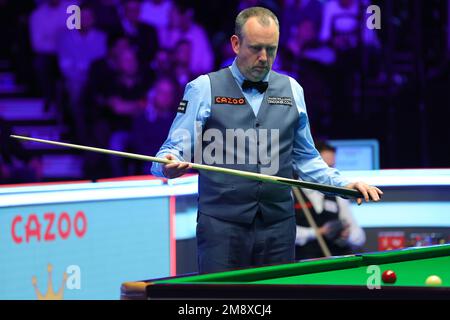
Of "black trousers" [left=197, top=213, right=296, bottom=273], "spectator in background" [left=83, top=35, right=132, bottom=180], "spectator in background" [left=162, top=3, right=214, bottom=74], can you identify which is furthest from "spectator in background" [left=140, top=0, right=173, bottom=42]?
"black trousers" [left=197, top=213, right=296, bottom=273]

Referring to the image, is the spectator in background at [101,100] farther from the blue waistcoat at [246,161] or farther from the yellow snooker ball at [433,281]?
the yellow snooker ball at [433,281]

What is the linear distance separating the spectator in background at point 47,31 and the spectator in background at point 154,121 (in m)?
0.85

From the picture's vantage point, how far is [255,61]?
4031 millimetres

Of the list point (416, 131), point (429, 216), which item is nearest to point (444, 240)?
point (429, 216)

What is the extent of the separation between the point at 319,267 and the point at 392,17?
5.38m

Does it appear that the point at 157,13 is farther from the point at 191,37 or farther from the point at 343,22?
the point at 343,22

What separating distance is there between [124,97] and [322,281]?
4820 millimetres

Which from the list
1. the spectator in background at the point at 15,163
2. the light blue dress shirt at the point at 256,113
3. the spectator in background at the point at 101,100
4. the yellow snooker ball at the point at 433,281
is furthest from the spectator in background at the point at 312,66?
the yellow snooker ball at the point at 433,281

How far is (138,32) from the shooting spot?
319 inches

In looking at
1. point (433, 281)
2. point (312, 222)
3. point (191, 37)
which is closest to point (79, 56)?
point (191, 37)

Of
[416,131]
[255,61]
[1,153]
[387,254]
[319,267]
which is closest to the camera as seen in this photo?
[319,267]

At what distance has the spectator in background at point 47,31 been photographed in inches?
305

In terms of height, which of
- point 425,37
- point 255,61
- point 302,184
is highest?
point 425,37
